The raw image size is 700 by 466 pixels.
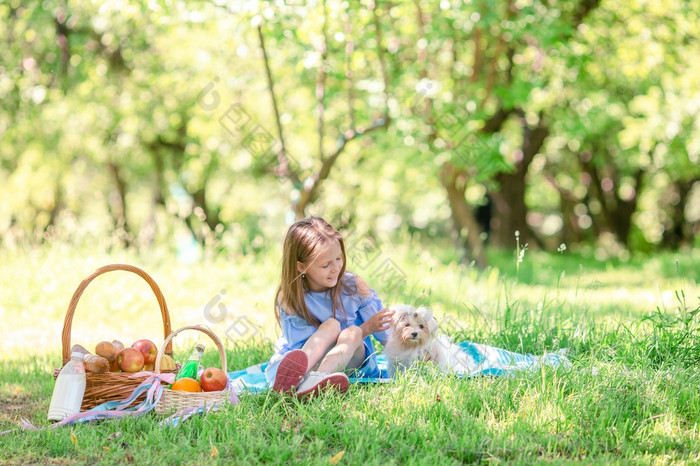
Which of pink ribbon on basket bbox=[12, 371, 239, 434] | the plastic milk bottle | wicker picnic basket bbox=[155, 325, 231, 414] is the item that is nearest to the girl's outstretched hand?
pink ribbon on basket bbox=[12, 371, 239, 434]

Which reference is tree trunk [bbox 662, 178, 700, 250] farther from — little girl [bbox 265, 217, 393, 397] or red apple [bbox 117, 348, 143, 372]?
red apple [bbox 117, 348, 143, 372]

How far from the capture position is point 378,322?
3.92 metres

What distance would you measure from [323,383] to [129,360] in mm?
1044

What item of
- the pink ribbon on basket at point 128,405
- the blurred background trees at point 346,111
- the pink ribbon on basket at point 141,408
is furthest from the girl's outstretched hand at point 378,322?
the blurred background trees at point 346,111

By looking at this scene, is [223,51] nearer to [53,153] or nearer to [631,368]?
[53,153]

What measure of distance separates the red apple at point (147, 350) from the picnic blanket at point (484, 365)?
1.49 feet

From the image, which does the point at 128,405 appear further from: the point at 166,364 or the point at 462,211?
the point at 462,211

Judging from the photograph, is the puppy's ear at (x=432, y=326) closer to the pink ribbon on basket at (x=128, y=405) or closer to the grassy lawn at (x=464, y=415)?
the grassy lawn at (x=464, y=415)

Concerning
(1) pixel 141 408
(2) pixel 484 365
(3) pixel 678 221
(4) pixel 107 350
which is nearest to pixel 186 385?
(1) pixel 141 408

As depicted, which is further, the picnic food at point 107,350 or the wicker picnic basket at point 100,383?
the picnic food at point 107,350

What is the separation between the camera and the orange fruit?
3.57 meters

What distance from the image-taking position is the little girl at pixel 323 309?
3.83 m

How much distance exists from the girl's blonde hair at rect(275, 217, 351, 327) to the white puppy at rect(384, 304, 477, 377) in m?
0.39

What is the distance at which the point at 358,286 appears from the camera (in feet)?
13.7
